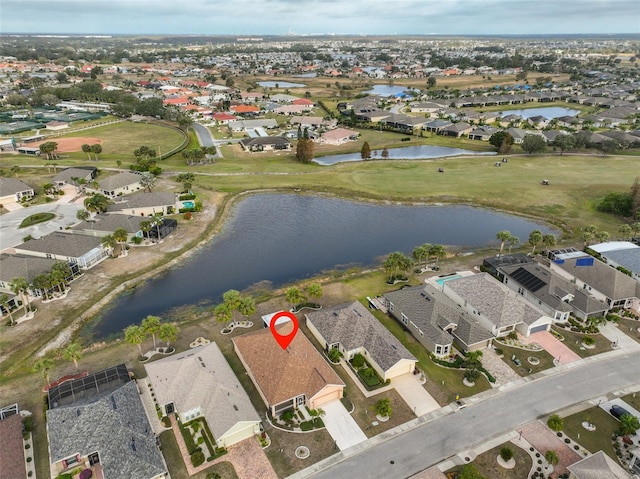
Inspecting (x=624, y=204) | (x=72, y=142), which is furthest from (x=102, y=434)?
(x=72, y=142)

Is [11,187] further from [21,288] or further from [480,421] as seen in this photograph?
[480,421]

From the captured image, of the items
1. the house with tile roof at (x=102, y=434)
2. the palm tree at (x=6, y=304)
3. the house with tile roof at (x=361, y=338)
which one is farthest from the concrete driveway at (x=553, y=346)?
the palm tree at (x=6, y=304)

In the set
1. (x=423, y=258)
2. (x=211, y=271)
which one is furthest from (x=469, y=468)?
(x=211, y=271)

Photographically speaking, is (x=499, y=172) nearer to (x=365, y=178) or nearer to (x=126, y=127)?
(x=365, y=178)

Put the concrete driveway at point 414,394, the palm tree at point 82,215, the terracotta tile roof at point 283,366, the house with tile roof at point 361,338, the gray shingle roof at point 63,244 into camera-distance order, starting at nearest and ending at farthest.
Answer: the terracotta tile roof at point 283,366
the concrete driveway at point 414,394
the house with tile roof at point 361,338
the gray shingle roof at point 63,244
the palm tree at point 82,215

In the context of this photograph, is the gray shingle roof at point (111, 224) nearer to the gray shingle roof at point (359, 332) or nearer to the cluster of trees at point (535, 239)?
the gray shingle roof at point (359, 332)

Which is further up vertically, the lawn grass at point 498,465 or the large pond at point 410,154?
the large pond at point 410,154
